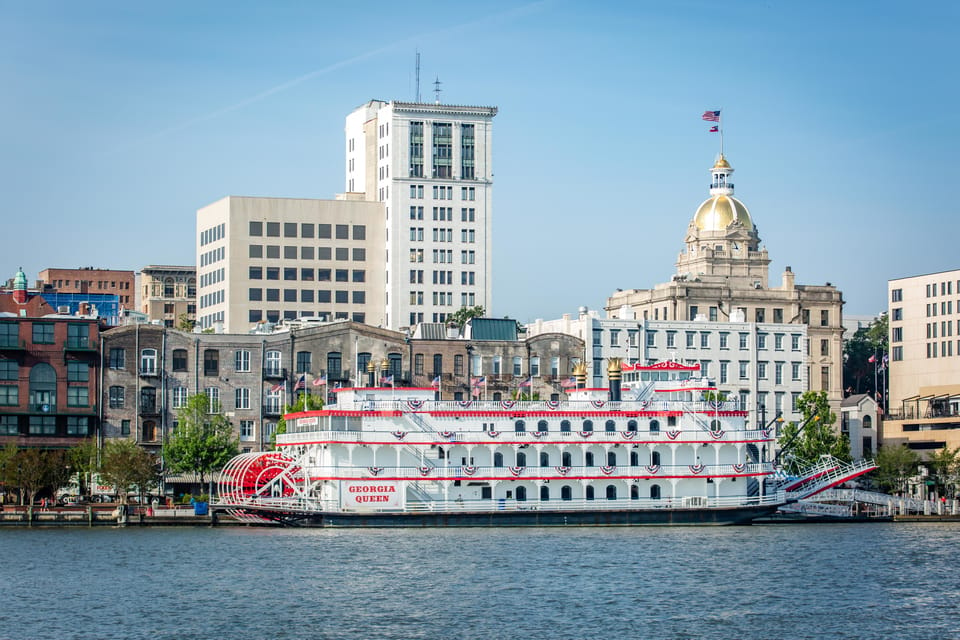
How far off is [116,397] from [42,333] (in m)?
6.66

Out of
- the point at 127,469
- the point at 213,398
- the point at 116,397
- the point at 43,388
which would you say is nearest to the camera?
the point at 127,469

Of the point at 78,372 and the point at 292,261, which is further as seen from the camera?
the point at 292,261

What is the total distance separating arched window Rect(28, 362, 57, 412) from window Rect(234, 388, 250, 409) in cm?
1253

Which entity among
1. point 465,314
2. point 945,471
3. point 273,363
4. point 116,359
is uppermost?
point 465,314

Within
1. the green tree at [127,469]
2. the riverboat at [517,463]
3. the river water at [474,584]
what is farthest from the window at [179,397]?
the river water at [474,584]

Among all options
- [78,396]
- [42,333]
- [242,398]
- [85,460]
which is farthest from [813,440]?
[42,333]

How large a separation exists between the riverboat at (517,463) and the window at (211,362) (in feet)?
64.4

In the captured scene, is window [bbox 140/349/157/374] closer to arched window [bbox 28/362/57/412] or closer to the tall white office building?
arched window [bbox 28/362/57/412]

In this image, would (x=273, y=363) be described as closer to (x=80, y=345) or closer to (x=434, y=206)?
(x=80, y=345)

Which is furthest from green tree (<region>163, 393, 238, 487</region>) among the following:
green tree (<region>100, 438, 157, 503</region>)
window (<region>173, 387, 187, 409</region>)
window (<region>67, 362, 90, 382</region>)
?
window (<region>67, 362, 90, 382</region>)

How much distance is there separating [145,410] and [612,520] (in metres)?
37.1

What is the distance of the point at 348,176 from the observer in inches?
6708

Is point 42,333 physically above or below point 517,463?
above

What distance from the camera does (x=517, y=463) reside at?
3553 inches
